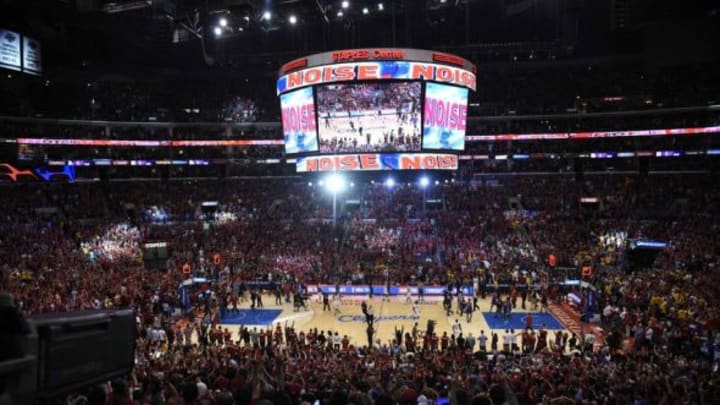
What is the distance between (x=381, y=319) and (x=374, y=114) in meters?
10.5

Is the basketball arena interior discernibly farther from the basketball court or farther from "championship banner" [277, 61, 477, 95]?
the basketball court

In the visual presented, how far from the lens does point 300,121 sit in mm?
28109

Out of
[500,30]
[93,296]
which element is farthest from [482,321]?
[500,30]

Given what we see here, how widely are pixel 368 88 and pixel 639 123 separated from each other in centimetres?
3244

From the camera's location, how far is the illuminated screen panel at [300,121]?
27281 mm

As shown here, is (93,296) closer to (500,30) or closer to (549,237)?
(549,237)

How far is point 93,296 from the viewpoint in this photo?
26031 millimetres

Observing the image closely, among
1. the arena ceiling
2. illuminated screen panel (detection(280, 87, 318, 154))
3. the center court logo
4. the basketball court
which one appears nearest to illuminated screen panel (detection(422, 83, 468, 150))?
the arena ceiling

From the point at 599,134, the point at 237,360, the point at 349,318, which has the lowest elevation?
the point at 349,318

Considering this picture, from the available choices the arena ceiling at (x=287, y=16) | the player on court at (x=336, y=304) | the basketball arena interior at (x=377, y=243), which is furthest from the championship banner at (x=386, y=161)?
the player on court at (x=336, y=304)

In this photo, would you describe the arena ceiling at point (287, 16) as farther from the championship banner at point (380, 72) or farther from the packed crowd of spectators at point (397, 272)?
the packed crowd of spectators at point (397, 272)

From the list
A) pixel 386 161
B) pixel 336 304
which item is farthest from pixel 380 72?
pixel 336 304

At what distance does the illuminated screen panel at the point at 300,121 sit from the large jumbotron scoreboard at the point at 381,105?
0.07m

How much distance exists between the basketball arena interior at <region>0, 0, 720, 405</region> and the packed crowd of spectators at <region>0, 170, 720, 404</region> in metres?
0.15
